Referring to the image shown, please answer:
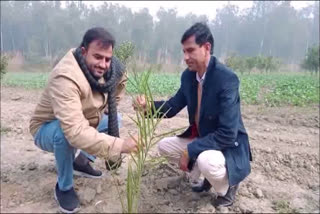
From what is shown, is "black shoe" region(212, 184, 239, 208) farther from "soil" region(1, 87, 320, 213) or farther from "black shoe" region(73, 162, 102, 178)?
"black shoe" region(73, 162, 102, 178)

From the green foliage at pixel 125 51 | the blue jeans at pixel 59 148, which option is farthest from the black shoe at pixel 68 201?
the green foliage at pixel 125 51

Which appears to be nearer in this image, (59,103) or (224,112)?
(59,103)

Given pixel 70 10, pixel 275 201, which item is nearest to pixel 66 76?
pixel 275 201

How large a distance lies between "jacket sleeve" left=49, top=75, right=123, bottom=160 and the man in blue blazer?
0.41 metres

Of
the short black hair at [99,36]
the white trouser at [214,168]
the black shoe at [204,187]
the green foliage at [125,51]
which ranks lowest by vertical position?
the black shoe at [204,187]

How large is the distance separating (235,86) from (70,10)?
5029cm

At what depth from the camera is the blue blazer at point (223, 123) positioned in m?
2.20

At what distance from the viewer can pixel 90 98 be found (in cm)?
222

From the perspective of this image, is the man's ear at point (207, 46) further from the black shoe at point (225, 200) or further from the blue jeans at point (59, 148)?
the blue jeans at point (59, 148)

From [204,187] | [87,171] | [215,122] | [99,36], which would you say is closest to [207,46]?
[215,122]

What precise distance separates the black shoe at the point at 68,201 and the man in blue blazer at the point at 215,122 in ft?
2.67

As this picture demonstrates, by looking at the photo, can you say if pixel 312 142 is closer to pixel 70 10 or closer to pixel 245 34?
pixel 70 10

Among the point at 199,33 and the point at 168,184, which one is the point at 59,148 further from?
the point at 199,33

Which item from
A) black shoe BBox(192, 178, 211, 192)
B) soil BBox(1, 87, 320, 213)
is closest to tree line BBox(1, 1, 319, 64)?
soil BBox(1, 87, 320, 213)
